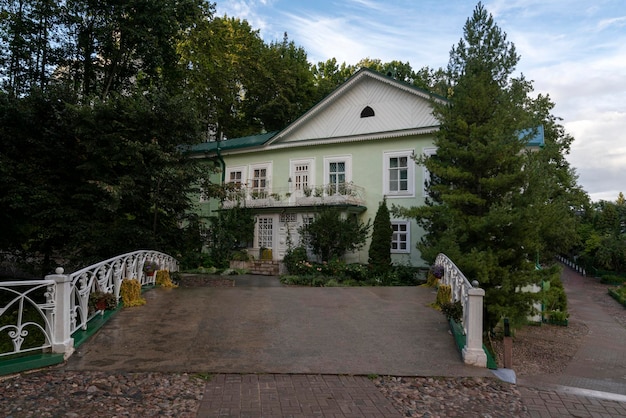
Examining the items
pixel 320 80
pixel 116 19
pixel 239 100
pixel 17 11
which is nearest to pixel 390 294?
pixel 116 19

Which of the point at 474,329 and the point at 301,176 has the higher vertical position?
the point at 301,176

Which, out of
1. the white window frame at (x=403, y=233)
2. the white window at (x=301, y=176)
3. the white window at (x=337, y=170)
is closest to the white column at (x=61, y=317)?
the white window frame at (x=403, y=233)

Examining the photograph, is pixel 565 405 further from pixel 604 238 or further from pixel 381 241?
pixel 604 238

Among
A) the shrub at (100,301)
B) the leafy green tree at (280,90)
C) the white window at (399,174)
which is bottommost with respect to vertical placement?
the shrub at (100,301)

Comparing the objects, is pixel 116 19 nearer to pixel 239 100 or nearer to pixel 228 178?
pixel 228 178

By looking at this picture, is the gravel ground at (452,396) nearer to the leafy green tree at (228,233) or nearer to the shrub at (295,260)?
the shrub at (295,260)

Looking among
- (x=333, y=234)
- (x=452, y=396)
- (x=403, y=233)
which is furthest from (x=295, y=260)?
(x=452, y=396)

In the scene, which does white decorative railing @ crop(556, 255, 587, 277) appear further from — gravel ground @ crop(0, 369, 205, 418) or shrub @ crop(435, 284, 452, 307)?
gravel ground @ crop(0, 369, 205, 418)

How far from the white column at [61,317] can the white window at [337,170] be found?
14130mm

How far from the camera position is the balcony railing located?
58.5 ft

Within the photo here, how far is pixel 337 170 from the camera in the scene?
1952 centimetres

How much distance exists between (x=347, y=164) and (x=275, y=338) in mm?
13543

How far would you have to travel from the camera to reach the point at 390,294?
35.9 feet

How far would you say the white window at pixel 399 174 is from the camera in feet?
58.2
